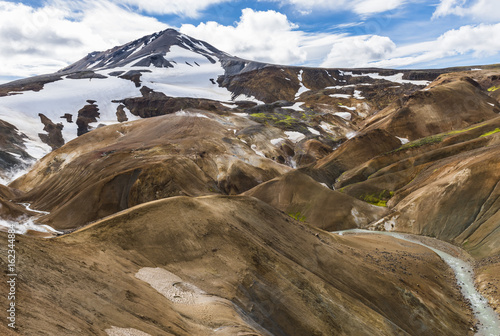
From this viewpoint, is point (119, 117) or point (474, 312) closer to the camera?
point (474, 312)

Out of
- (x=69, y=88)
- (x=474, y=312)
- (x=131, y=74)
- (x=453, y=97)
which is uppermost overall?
(x=131, y=74)

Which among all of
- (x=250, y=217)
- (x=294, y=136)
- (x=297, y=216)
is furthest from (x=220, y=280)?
(x=294, y=136)

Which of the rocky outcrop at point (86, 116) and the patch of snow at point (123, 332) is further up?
the rocky outcrop at point (86, 116)

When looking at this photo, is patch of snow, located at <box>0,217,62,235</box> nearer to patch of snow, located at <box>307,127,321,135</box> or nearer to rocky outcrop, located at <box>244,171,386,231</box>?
rocky outcrop, located at <box>244,171,386,231</box>

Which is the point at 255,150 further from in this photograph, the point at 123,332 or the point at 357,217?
the point at 123,332

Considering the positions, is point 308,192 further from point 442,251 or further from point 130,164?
point 130,164

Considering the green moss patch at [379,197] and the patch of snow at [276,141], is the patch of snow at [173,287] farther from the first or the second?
the patch of snow at [276,141]

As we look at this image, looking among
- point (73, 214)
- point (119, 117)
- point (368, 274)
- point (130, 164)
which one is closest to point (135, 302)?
point (368, 274)

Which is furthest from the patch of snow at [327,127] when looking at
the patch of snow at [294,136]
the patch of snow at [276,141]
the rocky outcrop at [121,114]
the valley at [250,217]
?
the rocky outcrop at [121,114]
